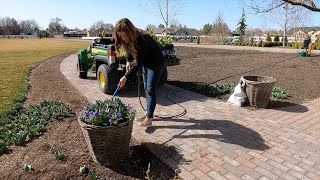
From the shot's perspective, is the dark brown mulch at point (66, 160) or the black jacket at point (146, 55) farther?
the black jacket at point (146, 55)

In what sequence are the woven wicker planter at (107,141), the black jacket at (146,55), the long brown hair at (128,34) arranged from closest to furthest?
the woven wicker planter at (107,141)
the long brown hair at (128,34)
the black jacket at (146,55)

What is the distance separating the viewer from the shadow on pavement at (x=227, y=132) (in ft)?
13.8

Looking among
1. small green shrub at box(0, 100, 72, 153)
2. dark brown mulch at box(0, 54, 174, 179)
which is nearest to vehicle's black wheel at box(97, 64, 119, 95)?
small green shrub at box(0, 100, 72, 153)

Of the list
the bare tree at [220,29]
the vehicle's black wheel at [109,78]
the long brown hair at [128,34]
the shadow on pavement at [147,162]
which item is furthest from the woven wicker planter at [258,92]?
the bare tree at [220,29]

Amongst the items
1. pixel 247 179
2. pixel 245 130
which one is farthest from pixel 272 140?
pixel 247 179

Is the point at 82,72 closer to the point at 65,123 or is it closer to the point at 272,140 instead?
the point at 65,123

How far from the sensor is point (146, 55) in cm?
447

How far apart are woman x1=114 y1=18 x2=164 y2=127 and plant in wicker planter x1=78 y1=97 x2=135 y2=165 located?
2.76ft

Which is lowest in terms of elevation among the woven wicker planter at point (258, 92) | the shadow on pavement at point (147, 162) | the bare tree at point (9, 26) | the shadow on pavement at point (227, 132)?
the shadow on pavement at point (147, 162)

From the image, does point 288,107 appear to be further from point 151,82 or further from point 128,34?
point 128,34

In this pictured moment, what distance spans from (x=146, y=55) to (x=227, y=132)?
A: 1905 millimetres

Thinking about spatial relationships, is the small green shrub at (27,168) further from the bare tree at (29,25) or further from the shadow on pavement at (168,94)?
the bare tree at (29,25)

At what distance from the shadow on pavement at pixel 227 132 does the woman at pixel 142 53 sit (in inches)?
28.5

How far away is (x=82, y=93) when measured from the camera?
765 cm
